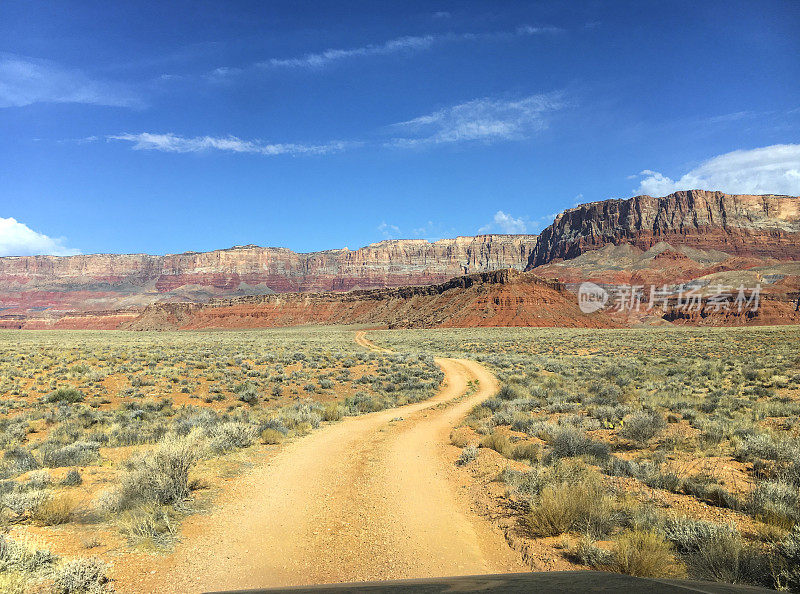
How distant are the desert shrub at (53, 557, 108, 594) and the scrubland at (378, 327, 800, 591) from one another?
4.73 m

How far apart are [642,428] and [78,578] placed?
10056mm

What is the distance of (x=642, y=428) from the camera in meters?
9.16

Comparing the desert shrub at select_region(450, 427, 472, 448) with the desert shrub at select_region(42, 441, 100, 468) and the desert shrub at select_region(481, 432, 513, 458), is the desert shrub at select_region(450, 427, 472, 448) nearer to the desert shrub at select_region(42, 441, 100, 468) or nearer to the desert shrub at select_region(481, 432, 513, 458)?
the desert shrub at select_region(481, 432, 513, 458)

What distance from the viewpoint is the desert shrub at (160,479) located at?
6234 millimetres

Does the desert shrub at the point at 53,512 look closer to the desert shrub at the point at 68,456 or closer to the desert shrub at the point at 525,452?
the desert shrub at the point at 68,456

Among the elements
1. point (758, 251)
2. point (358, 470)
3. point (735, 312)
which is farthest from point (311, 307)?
point (758, 251)

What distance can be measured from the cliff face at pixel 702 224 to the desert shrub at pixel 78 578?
582 feet

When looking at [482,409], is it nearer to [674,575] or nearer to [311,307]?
[674,575]

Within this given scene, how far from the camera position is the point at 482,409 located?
13.8 meters

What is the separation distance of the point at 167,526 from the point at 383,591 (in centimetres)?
457

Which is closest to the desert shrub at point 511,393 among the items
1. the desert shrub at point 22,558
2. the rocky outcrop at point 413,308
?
the desert shrub at point 22,558

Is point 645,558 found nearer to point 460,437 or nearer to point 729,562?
point 729,562

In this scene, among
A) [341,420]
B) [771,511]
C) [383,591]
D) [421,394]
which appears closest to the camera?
[383,591]

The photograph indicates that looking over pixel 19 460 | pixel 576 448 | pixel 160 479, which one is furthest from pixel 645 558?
pixel 19 460
